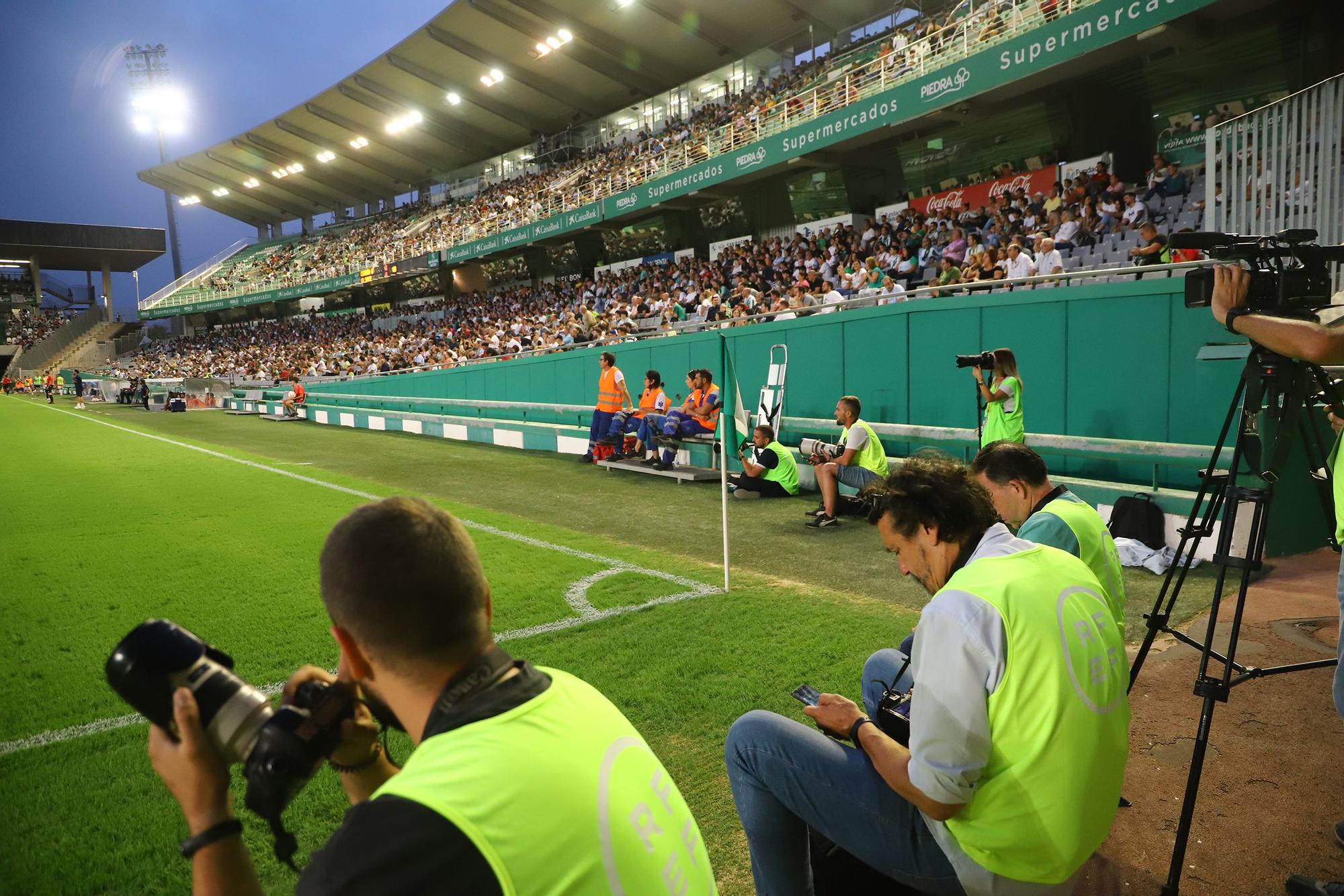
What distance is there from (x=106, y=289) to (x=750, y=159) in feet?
234

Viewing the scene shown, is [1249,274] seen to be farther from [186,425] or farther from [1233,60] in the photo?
[186,425]

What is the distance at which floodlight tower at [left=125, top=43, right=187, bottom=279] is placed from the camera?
204ft

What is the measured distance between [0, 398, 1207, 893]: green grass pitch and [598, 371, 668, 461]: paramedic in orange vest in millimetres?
1090

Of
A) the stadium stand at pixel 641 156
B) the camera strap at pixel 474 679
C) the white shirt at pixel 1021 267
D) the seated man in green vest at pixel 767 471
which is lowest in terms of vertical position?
the seated man in green vest at pixel 767 471

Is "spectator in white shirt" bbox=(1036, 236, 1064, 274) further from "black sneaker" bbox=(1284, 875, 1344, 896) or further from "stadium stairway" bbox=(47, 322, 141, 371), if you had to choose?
"stadium stairway" bbox=(47, 322, 141, 371)

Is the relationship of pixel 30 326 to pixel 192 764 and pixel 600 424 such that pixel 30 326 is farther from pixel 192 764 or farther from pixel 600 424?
pixel 192 764

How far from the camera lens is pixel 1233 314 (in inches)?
110

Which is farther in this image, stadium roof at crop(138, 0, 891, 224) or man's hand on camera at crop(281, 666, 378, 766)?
stadium roof at crop(138, 0, 891, 224)

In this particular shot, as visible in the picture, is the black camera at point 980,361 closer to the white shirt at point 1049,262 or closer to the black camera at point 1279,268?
the black camera at point 1279,268

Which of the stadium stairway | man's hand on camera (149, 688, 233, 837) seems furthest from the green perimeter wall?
the stadium stairway

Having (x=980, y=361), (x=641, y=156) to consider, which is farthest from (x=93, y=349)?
(x=980, y=361)

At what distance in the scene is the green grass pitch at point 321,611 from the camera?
3.06 metres

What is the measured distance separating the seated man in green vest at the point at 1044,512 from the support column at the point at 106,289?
81.9 meters

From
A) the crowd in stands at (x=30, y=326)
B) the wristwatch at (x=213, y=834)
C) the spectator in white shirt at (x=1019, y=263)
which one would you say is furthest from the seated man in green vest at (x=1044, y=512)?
the crowd in stands at (x=30, y=326)
